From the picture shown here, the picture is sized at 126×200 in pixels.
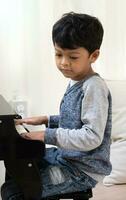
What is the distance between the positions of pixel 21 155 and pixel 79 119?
0.23 metres

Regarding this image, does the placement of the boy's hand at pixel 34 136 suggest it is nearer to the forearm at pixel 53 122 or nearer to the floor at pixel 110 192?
the forearm at pixel 53 122

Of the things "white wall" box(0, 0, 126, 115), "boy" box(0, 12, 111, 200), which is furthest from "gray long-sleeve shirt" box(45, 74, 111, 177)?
"white wall" box(0, 0, 126, 115)

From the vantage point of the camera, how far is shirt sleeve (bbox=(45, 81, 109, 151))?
1131 mm

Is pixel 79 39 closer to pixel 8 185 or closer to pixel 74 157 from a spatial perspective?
pixel 74 157

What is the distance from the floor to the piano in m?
0.76

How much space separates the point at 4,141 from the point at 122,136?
113 cm

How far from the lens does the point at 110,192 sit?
1915mm

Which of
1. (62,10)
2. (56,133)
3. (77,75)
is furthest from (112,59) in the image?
(56,133)

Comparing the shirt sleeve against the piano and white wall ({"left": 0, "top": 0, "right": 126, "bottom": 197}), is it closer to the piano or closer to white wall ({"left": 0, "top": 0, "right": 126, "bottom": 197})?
the piano

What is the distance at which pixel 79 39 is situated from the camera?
1166mm

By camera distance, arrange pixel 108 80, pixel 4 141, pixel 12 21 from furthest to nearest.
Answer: pixel 108 80 → pixel 12 21 → pixel 4 141

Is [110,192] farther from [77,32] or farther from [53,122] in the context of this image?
[77,32]

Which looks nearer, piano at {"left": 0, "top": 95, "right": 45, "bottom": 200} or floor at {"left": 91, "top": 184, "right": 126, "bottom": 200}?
piano at {"left": 0, "top": 95, "right": 45, "bottom": 200}

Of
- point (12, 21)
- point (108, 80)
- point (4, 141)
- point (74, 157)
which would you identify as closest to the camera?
point (4, 141)
